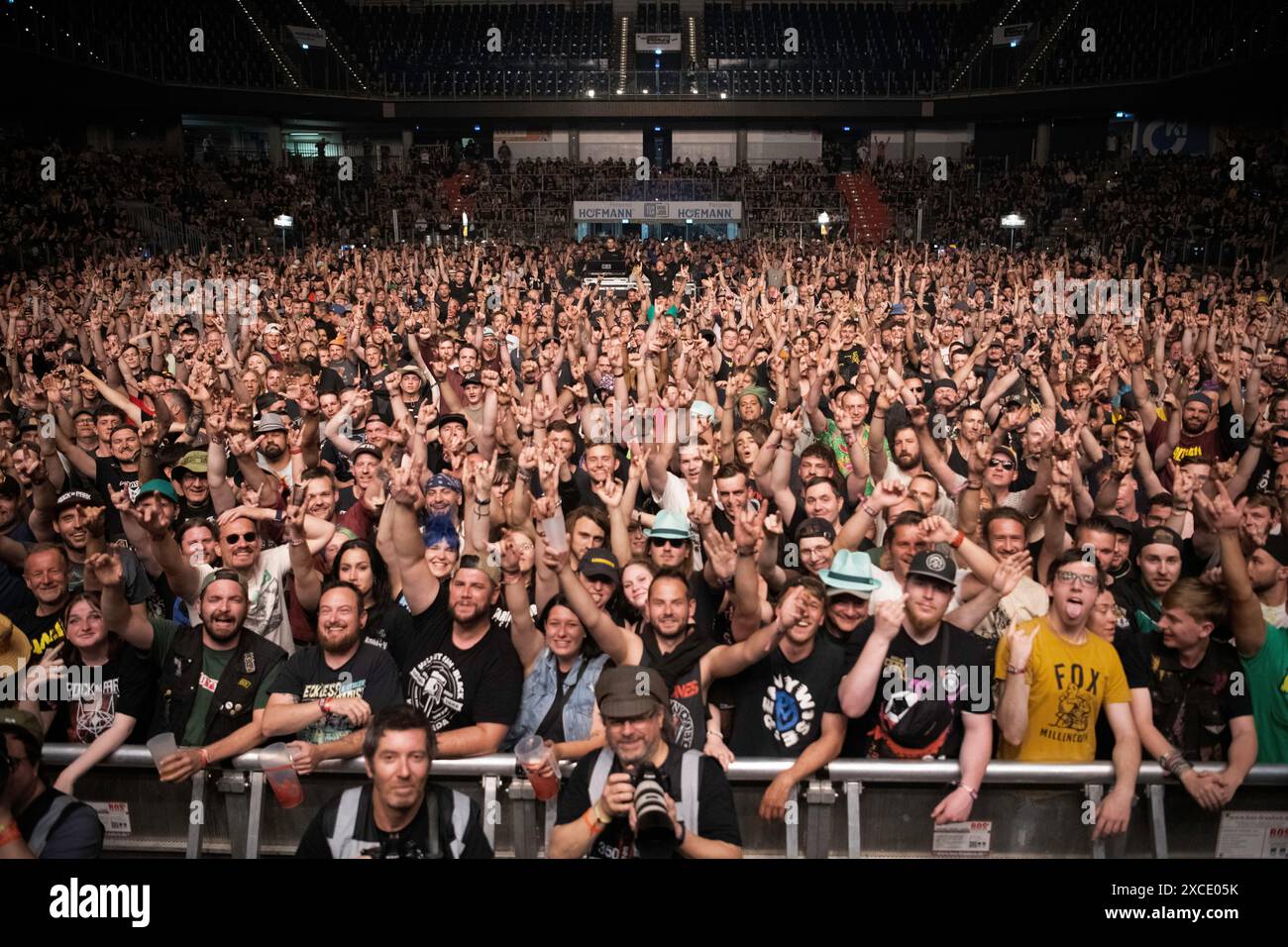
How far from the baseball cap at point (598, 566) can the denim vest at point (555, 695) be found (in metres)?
0.35

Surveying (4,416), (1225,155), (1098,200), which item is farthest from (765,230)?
(4,416)

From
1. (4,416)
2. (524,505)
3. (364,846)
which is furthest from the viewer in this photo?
(4,416)

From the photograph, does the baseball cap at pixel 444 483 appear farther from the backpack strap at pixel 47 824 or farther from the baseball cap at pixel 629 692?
the backpack strap at pixel 47 824

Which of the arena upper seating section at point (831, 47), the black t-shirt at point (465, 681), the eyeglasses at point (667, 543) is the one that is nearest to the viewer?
the black t-shirt at point (465, 681)

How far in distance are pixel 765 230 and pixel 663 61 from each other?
12.0 m

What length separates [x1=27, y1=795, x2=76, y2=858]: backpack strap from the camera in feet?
10.2

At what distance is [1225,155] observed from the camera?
23.6m

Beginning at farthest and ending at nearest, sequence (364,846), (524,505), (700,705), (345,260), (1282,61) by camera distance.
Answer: (1282,61) → (345,260) → (524,505) → (700,705) → (364,846)

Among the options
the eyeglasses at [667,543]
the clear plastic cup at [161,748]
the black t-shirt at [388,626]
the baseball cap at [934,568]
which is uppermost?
the eyeglasses at [667,543]

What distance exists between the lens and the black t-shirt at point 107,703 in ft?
12.8

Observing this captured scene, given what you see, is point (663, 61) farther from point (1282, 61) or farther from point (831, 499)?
point (831, 499)

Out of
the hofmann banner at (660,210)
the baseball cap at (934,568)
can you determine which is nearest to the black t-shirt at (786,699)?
the baseball cap at (934,568)

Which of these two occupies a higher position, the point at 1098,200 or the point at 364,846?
the point at 1098,200

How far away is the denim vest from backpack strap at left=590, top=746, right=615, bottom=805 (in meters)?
0.64
